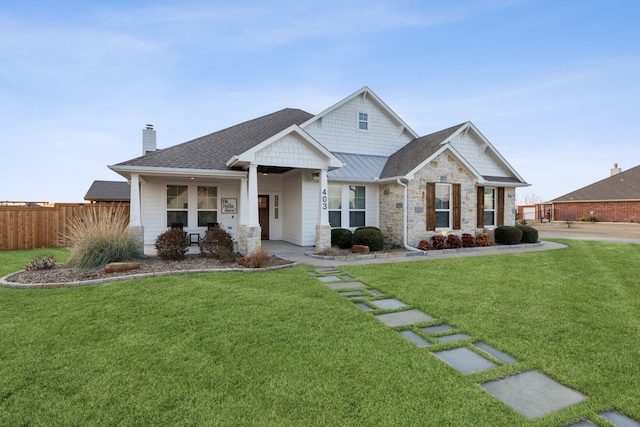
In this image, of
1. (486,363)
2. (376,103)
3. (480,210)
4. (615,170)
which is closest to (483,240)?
(480,210)

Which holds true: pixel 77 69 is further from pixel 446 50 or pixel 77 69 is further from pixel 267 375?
pixel 446 50

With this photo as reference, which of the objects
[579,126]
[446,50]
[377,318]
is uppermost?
[446,50]

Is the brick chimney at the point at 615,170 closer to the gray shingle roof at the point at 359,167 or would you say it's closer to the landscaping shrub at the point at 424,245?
the gray shingle roof at the point at 359,167

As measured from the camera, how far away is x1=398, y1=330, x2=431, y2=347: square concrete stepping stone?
12.4 ft

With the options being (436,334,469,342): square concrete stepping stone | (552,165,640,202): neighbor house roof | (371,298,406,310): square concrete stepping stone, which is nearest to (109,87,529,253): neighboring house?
(371,298,406,310): square concrete stepping stone

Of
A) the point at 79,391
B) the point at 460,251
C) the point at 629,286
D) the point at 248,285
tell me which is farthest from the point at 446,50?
the point at 79,391

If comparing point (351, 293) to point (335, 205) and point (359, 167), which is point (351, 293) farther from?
point (359, 167)

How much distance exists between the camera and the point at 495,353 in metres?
3.54

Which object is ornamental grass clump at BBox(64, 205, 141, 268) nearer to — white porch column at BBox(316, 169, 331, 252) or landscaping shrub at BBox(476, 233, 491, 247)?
white porch column at BBox(316, 169, 331, 252)

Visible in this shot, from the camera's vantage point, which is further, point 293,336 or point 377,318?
point 377,318

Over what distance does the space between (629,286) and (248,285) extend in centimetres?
807

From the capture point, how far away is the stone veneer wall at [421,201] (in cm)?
1218

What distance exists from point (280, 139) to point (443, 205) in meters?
7.45

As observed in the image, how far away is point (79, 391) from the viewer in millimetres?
2762
